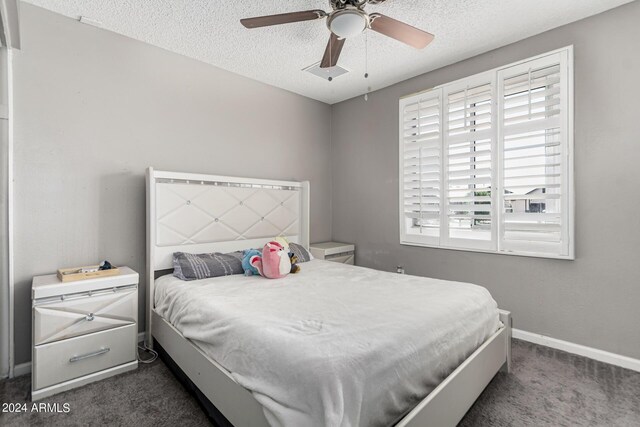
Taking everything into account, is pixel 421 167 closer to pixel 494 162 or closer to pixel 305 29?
pixel 494 162

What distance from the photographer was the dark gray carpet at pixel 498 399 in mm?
1761

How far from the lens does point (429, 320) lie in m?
1.61

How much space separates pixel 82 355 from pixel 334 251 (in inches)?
104

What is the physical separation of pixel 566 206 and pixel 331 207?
277 cm

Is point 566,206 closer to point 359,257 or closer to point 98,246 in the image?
point 359,257

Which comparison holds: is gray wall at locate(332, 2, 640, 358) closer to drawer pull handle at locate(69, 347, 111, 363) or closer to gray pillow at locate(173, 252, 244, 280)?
gray pillow at locate(173, 252, 244, 280)

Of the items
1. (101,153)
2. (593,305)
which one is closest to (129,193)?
(101,153)

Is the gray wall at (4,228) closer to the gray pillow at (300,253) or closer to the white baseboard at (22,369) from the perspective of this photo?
the white baseboard at (22,369)

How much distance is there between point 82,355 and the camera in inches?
82.7

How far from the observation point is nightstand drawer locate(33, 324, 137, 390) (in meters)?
1.96

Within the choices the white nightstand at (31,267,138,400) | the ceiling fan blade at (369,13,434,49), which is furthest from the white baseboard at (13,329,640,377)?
the ceiling fan blade at (369,13,434,49)

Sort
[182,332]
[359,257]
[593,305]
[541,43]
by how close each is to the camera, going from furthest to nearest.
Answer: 1. [359,257]
2. [541,43]
3. [593,305]
4. [182,332]

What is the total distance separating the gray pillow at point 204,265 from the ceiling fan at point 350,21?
1823 millimetres

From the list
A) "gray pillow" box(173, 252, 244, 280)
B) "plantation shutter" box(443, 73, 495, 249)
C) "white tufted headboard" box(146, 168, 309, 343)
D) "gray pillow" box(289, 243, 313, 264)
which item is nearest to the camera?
"gray pillow" box(173, 252, 244, 280)
